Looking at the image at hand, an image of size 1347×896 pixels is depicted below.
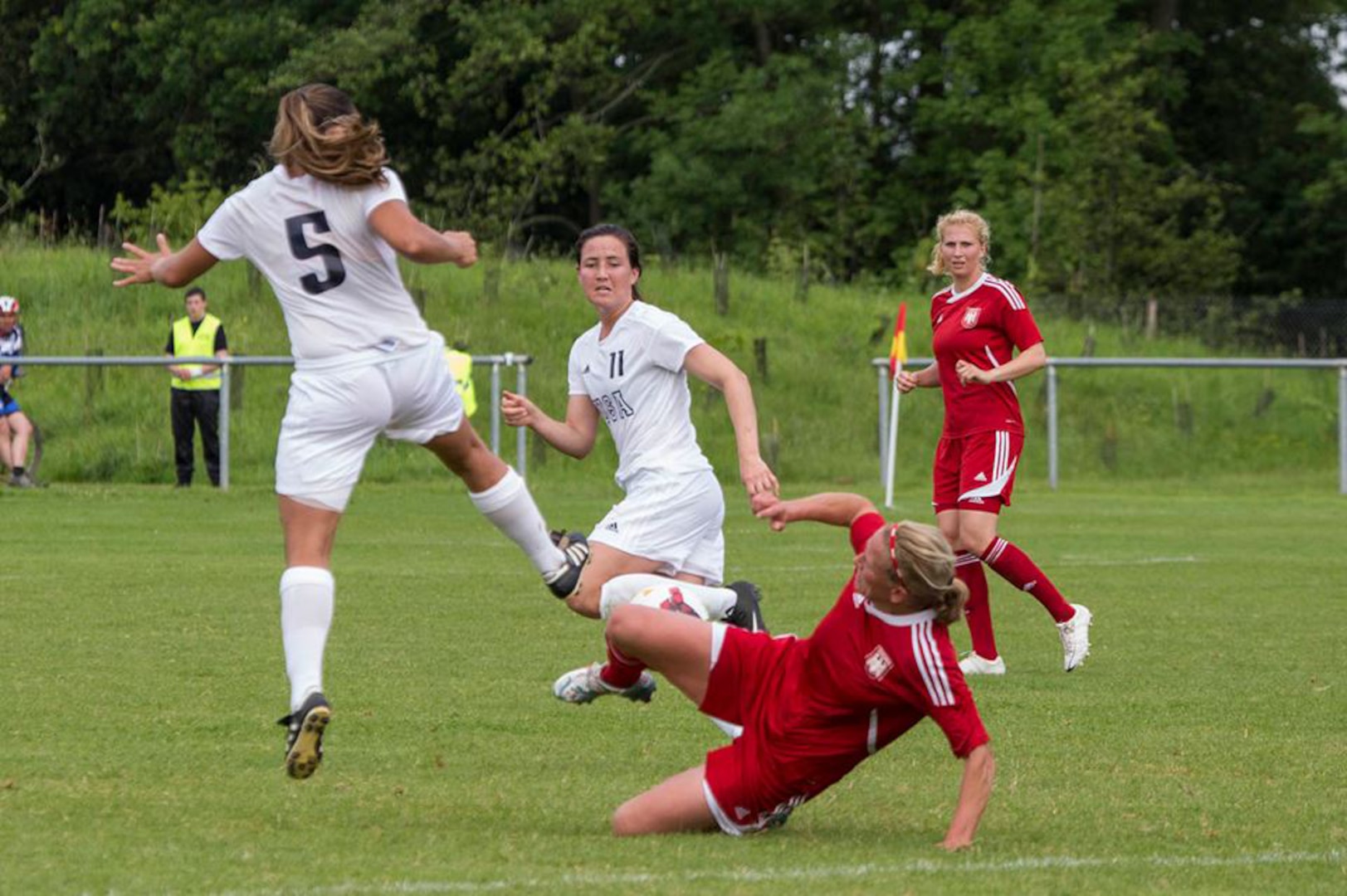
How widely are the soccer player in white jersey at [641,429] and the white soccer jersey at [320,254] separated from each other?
1.17 m

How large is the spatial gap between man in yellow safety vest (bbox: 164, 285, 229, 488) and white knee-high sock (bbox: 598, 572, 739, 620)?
52.2 ft

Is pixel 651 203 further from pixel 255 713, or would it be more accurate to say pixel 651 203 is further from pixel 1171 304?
pixel 255 713

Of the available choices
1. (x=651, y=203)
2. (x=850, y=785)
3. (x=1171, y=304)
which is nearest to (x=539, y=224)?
(x=651, y=203)

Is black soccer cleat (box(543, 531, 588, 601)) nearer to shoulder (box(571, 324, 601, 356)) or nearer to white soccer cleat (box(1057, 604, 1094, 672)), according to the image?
shoulder (box(571, 324, 601, 356))

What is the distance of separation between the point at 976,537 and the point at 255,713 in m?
3.46

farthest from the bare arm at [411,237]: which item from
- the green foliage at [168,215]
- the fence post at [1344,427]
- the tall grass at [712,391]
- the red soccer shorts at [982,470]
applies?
the green foliage at [168,215]

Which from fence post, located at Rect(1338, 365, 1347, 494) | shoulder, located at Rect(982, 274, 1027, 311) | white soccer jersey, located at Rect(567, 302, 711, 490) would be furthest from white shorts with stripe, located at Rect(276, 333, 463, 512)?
fence post, located at Rect(1338, 365, 1347, 494)

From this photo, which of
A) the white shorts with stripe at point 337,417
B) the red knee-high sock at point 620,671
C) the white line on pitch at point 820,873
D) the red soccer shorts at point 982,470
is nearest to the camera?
the white line on pitch at point 820,873

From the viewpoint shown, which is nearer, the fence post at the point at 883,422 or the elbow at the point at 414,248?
the elbow at the point at 414,248

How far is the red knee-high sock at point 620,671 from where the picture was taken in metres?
6.93

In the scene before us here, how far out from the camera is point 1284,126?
53344 millimetres

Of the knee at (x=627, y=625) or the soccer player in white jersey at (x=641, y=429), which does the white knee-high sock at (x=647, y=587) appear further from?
the knee at (x=627, y=625)

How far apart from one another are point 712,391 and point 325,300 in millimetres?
21718

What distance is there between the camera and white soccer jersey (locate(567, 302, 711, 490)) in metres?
7.91
